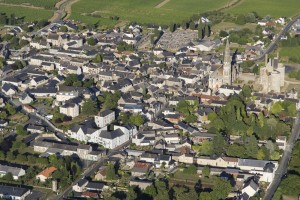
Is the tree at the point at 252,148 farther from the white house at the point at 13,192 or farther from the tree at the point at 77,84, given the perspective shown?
the tree at the point at 77,84

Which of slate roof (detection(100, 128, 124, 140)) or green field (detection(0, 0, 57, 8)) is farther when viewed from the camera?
green field (detection(0, 0, 57, 8))

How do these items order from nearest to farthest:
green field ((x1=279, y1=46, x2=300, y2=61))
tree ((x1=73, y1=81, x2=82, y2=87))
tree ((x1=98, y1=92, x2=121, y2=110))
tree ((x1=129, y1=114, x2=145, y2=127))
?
1. tree ((x1=129, y1=114, x2=145, y2=127))
2. tree ((x1=98, y1=92, x2=121, y2=110))
3. tree ((x1=73, y1=81, x2=82, y2=87))
4. green field ((x1=279, y1=46, x2=300, y2=61))

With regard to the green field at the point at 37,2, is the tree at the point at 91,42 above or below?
below

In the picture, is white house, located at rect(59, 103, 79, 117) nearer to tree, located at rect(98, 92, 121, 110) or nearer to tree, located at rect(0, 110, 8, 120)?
tree, located at rect(98, 92, 121, 110)

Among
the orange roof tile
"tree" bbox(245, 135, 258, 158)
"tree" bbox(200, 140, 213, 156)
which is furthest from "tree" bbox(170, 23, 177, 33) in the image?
the orange roof tile

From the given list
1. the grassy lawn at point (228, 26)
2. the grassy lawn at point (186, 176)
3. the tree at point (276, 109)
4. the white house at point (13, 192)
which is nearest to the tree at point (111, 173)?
the grassy lawn at point (186, 176)

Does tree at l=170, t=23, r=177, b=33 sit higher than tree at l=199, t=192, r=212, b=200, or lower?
higher
